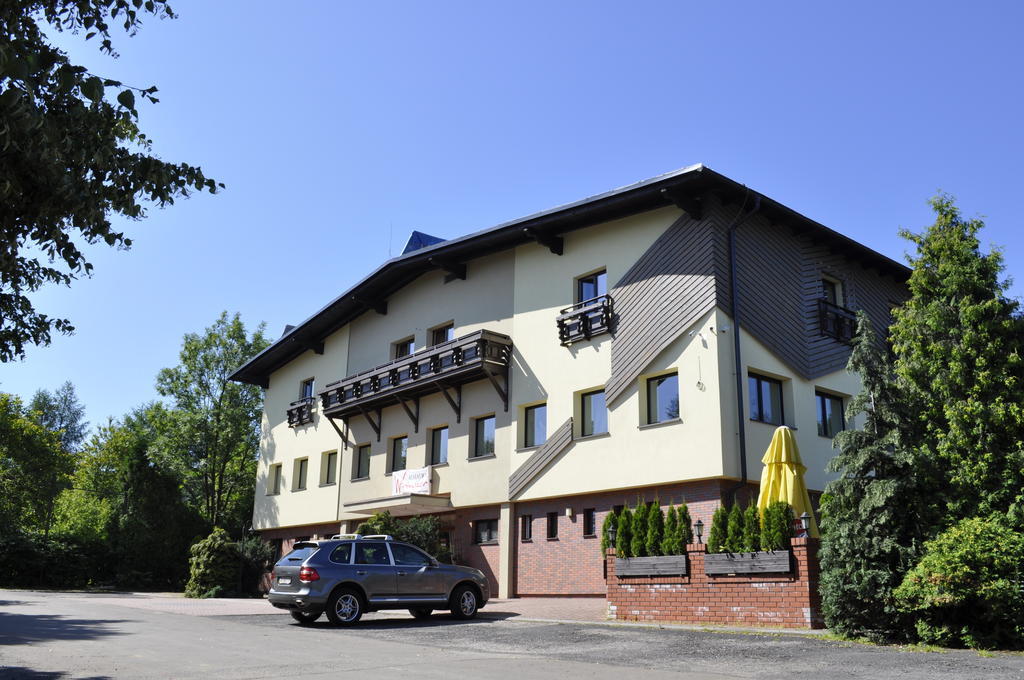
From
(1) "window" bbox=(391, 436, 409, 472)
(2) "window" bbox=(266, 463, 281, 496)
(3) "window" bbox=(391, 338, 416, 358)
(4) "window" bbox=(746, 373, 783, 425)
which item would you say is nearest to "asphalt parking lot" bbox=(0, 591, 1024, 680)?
(4) "window" bbox=(746, 373, 783, 425)

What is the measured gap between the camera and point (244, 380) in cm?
3866

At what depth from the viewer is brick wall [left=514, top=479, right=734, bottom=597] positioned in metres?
19.2

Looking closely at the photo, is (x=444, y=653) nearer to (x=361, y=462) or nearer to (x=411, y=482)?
(x=411, y=482)

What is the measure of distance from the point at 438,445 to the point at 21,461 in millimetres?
22037

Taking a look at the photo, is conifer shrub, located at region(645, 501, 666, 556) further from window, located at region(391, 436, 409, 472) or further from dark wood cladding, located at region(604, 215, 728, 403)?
window, located at region(391, 436, 409, 472)

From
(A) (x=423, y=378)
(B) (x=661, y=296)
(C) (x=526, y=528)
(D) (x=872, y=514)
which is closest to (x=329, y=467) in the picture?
(A) (x=423, y=378)

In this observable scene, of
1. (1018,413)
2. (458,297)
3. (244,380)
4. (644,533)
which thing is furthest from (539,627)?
(244,380)

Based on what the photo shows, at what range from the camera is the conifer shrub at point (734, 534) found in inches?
566

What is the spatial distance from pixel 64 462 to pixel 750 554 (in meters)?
35.1

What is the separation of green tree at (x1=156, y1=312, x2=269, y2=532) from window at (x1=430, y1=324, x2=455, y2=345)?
774 inches

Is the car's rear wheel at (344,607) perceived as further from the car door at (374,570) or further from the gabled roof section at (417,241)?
the gabled roof section at (417,241)

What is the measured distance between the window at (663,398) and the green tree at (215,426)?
2816 cm

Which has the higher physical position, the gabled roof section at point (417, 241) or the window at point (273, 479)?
the gabled roof section at point (417, 241)

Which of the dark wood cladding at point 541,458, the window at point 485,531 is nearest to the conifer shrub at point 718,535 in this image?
the dark wood cladding at point 541,458
